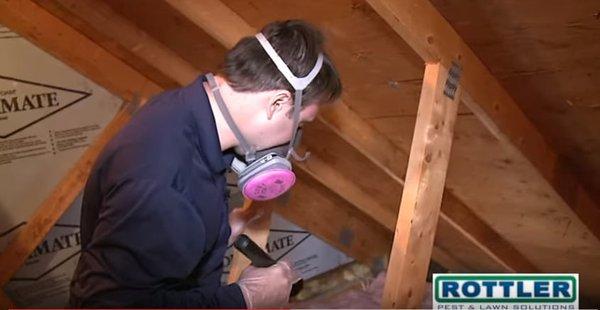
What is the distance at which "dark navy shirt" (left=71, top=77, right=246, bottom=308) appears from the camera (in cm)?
113

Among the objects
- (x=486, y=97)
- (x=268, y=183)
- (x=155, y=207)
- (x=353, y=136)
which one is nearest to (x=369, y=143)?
(x=353, y=136)

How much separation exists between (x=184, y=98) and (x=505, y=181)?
3.78 feet

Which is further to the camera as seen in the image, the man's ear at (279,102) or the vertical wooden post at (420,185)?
the vertical wooden post at (420,185)

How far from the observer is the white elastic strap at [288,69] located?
4.13 ft

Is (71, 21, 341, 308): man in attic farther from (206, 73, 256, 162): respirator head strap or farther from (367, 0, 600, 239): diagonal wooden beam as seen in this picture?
(367, 0, 600, 239): diagonal wooden beam

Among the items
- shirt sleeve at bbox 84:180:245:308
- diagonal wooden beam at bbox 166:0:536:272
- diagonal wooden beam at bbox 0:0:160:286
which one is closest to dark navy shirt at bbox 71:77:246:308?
shirt sleeve at bbox 84:180:245:308

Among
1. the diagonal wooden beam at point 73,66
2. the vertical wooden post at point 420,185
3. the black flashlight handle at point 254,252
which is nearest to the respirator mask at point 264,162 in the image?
the black flashlight handle at point 254,252

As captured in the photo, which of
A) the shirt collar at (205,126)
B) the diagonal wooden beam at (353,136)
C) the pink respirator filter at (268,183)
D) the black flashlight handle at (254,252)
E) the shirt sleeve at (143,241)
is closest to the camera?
the shirt sleeve at (143,241)

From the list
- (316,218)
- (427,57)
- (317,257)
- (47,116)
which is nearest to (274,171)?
(427,57)

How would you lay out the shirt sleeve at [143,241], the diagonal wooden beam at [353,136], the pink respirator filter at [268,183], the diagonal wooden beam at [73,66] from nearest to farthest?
the shirt sleeve at [143,241]
the pink respirator filter at [268,183]
the diagonal wooden beam at [353,136]
the diagonal wooden beam at [73,66]

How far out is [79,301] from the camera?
4.01ft

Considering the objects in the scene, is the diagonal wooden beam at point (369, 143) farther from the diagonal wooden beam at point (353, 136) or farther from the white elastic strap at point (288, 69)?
the white elastic strap at point (288, 69)

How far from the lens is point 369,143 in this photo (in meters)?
2.02

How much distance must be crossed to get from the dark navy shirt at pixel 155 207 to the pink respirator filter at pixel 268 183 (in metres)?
0.13
